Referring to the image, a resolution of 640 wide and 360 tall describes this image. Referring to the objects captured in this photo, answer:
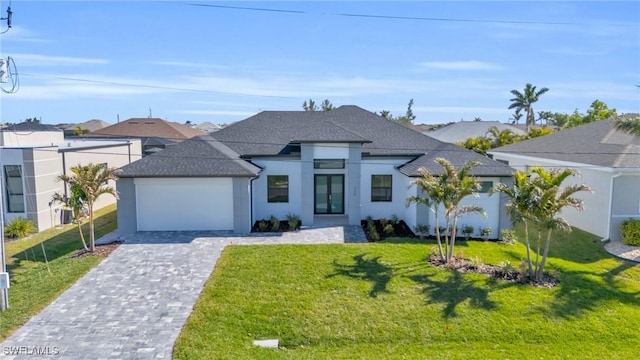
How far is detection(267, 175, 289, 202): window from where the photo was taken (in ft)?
65.9

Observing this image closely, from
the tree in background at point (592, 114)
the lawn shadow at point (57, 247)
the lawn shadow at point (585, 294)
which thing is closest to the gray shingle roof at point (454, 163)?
the lawn shadow at point (585, 294)

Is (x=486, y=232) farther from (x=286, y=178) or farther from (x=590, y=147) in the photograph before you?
(x=590, y=147)

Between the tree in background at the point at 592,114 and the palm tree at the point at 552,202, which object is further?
the tree in background at the point at 592,114

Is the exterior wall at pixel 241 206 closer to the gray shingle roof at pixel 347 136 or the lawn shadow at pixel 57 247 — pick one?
the gray shingle roof at pixel 347 136

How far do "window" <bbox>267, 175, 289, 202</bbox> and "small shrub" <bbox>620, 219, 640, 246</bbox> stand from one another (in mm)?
15061

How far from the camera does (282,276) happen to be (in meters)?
13.1

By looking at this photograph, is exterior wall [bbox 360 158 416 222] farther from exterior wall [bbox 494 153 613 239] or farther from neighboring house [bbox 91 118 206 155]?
neighboring house [bbox 91 118 206 155]

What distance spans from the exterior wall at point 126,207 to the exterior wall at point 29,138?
7676 millimetres

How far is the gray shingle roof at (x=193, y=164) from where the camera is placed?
17.6m

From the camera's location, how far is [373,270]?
1361cm

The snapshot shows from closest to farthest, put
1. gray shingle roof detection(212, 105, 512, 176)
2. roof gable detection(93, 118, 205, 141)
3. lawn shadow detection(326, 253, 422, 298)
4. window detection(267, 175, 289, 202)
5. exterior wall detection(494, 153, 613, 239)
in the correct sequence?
lawn shadow detection(326, 253, 422, 298) → exterior wall detection(494, 153, 613, 239) → gray shingle roof detection(212, 105, 512, 176) → window detection(267, 175, 289, 202) → roof gable detection(93, 118, 205, 141)

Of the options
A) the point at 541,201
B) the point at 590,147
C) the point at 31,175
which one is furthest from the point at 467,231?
the point at 31,175

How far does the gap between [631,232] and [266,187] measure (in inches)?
640

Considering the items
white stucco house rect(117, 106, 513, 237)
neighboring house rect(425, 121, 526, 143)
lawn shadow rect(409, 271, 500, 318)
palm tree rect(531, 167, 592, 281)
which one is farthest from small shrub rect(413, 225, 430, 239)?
neighboring house rect(425, 121, 526, 143)
